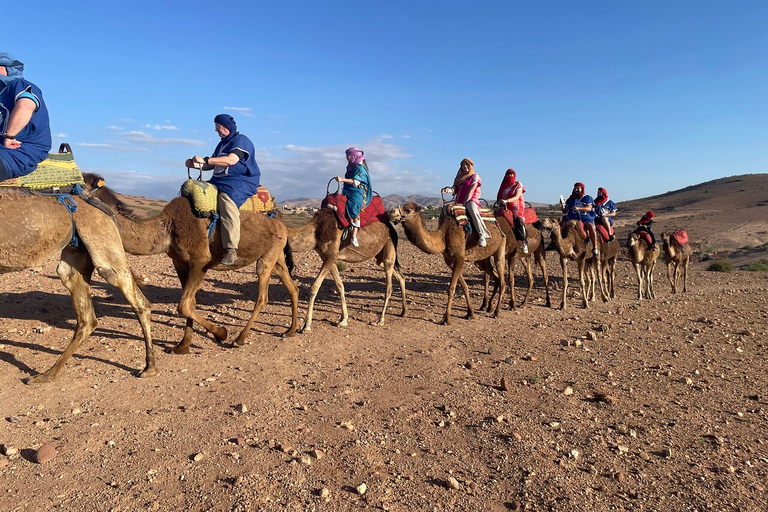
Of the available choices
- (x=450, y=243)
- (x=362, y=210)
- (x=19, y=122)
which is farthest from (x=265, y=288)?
(x=450, y=243)

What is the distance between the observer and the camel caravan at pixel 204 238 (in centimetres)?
540

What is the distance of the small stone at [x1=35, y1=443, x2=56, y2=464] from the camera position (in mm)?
3945

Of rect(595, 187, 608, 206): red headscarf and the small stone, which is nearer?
the small stone

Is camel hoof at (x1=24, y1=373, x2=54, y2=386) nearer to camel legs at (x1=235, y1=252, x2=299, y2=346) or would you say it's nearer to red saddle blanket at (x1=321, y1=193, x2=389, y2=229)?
camel legs at (x1=235, y1=252, x2=299, y2=346)

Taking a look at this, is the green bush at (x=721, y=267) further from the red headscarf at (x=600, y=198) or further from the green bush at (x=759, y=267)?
the red headscarf at (x=600, y=198)

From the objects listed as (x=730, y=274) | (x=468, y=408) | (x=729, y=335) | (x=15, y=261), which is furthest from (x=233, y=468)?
(x=730, y=274)

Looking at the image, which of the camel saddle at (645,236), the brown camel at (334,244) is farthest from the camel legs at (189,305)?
the camel saddle at (645,236)

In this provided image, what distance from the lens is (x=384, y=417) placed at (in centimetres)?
502

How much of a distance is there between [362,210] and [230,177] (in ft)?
10.6

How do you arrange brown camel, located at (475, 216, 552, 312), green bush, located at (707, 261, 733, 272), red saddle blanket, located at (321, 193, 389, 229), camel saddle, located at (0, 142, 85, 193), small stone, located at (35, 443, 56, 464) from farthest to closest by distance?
green bush, located at (707, 261, 733, 272) < brown camel, located at (475, 216, 552, 312) < red saddle blanket, located at (321, 193, 389, 229) < camel saddle, located at (0, 142, 85, 193) < small stone, located at (35, 443, 56, 464)

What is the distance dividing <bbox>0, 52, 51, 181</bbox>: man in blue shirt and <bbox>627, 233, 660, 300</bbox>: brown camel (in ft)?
49.8

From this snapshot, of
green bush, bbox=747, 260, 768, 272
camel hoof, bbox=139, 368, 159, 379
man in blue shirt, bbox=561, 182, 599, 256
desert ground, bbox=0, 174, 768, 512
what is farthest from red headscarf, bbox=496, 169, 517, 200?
green bush, bbox=747, 260, 768, 272

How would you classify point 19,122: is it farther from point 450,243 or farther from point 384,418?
point 450,243

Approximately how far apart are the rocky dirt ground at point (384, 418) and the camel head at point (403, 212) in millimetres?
2231
